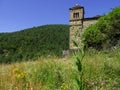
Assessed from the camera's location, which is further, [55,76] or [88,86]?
[55,76]

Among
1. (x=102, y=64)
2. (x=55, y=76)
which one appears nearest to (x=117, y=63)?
(x=102, y=64)

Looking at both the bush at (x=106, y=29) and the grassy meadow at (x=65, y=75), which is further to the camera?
the bush at (x=106, y=29)

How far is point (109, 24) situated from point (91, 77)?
20704 millimetres

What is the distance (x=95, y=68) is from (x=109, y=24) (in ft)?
65.9

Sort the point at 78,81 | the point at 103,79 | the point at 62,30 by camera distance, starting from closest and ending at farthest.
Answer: the point at 78,81, the point at 103,79, the point at 62,30

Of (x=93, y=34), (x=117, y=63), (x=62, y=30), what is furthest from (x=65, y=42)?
(x=117, y=63)

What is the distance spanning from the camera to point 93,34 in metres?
27.0

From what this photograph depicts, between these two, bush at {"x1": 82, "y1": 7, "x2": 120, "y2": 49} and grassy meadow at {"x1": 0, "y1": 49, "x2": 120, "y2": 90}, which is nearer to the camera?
grassy meadow at {"x1": 0, "y1": 49, "x2": 120, "y2": 90}

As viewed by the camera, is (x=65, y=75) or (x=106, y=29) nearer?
(x=65, y=75)

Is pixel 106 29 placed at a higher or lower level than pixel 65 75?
higher

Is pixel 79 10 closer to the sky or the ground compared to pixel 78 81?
closer to the sky

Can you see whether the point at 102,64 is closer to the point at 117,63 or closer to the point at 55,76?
the point at 117,63

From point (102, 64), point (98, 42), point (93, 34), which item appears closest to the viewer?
point (102, 64)

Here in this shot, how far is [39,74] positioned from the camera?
5434mm
